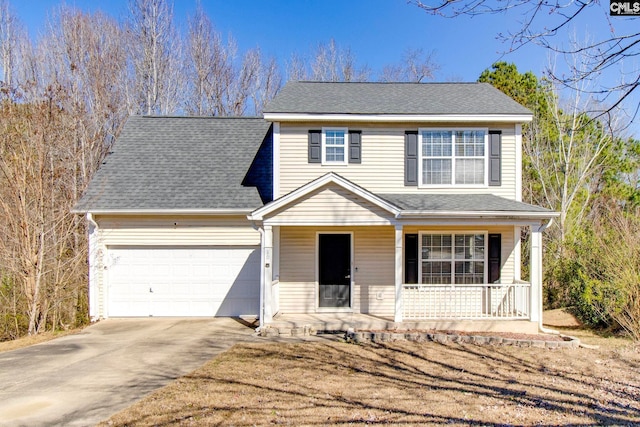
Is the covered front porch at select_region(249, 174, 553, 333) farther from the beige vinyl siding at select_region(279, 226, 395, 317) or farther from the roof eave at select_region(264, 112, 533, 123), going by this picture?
the roof eave at select_region(264, 112, 533, 123)

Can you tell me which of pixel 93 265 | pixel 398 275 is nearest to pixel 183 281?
pixel 93 265

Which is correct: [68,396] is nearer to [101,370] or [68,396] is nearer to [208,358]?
[101,370]

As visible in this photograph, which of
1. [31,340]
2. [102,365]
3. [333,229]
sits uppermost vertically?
[333,229]

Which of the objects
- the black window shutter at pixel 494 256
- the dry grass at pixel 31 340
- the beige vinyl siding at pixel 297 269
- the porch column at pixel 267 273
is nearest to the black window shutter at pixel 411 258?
the black window shutter at pixel 494 256

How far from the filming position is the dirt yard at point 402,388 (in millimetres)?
5152

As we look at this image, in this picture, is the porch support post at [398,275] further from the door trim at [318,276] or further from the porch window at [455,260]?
the door trim at [318,276]

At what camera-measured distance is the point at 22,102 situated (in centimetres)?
1269

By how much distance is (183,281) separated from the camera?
1220 cm

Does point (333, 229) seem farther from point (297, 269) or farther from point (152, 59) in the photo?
point (152, 59)

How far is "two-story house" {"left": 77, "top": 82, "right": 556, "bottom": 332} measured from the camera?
1135 cm

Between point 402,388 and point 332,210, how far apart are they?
477 centimetres

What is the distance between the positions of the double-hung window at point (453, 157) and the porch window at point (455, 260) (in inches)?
61.9

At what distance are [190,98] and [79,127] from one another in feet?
25.6

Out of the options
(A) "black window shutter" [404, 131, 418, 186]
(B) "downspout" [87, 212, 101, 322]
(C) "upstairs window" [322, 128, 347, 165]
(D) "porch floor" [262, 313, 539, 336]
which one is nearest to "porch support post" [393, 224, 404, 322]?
(D) "porch floor" [262, 313, 539, 336]
